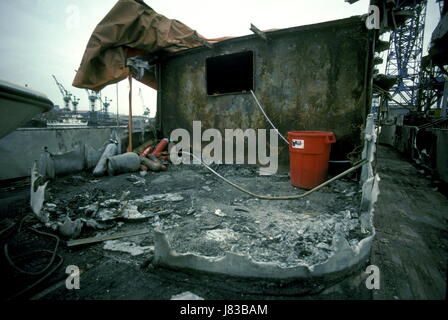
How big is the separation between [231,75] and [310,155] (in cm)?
552

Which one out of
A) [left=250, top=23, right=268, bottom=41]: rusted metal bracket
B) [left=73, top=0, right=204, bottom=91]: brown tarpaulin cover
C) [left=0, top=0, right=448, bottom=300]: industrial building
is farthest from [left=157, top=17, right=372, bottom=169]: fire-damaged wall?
[left=73, top=0, right=204, bottom=91]: brown tarpaulin cover

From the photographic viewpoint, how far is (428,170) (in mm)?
5379

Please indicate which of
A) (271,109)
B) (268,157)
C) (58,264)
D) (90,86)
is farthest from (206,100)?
(58,264)

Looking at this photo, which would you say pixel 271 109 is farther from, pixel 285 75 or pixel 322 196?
pixel 322 196

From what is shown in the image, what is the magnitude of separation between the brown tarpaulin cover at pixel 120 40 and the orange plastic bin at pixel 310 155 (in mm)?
3688

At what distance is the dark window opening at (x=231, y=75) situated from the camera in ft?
23.7

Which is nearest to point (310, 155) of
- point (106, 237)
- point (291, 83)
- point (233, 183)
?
point (233, 183)

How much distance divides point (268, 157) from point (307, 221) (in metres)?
2.95

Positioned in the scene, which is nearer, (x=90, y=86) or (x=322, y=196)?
(x=322, y=196)

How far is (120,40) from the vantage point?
5617 mm

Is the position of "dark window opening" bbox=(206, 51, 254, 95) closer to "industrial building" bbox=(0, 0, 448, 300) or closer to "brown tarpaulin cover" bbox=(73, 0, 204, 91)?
"industrial building" bbox=(0, 0, 448, 300)

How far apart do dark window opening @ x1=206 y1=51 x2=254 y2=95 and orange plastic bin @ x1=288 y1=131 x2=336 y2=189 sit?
4.07 metres

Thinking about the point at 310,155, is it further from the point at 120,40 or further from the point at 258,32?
the point at 120,40
